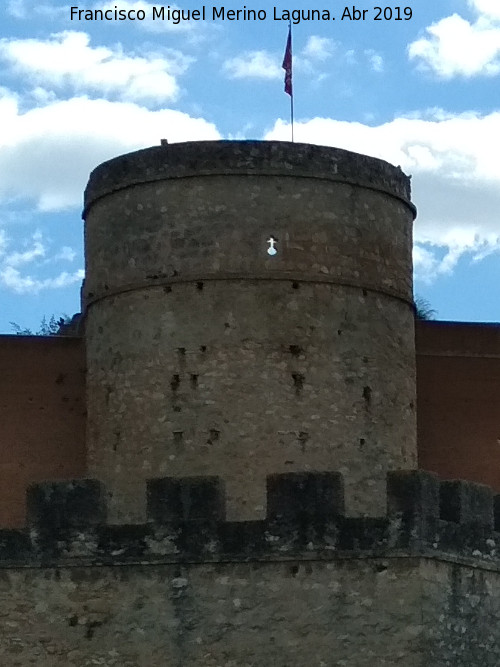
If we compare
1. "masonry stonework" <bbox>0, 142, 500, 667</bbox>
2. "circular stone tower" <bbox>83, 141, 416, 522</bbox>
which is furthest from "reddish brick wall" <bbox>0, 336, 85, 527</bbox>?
"circular stone tower" <bbox>83, 141, 416, 522</bbox>

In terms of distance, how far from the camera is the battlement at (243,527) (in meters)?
28.2

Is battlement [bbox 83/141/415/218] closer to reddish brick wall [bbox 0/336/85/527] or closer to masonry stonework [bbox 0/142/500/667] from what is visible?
masonry stonework [bbox 0/142/500/667]

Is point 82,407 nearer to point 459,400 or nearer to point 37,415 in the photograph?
point 37,415

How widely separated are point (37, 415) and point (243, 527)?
610 cm

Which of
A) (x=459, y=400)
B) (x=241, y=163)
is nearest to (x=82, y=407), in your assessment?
(x=241, y=163)

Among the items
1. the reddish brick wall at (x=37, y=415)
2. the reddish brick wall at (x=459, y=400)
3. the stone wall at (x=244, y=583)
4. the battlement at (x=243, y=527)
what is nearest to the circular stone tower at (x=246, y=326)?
the reddish brick wall at (x=37, y=415)

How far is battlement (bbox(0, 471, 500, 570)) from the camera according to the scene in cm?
2822

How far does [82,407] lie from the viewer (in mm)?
33344

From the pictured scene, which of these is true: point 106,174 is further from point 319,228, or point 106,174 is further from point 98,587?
point 98,587

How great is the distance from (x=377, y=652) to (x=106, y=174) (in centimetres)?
926

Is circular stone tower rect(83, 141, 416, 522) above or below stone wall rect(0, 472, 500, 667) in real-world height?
above

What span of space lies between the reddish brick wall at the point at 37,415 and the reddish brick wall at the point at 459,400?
541 cm

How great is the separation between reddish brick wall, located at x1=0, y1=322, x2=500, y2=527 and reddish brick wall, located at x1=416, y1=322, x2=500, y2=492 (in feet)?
0.05

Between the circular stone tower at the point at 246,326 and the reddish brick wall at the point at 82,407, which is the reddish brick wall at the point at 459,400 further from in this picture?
the circular stone tower at the point at 246,326
